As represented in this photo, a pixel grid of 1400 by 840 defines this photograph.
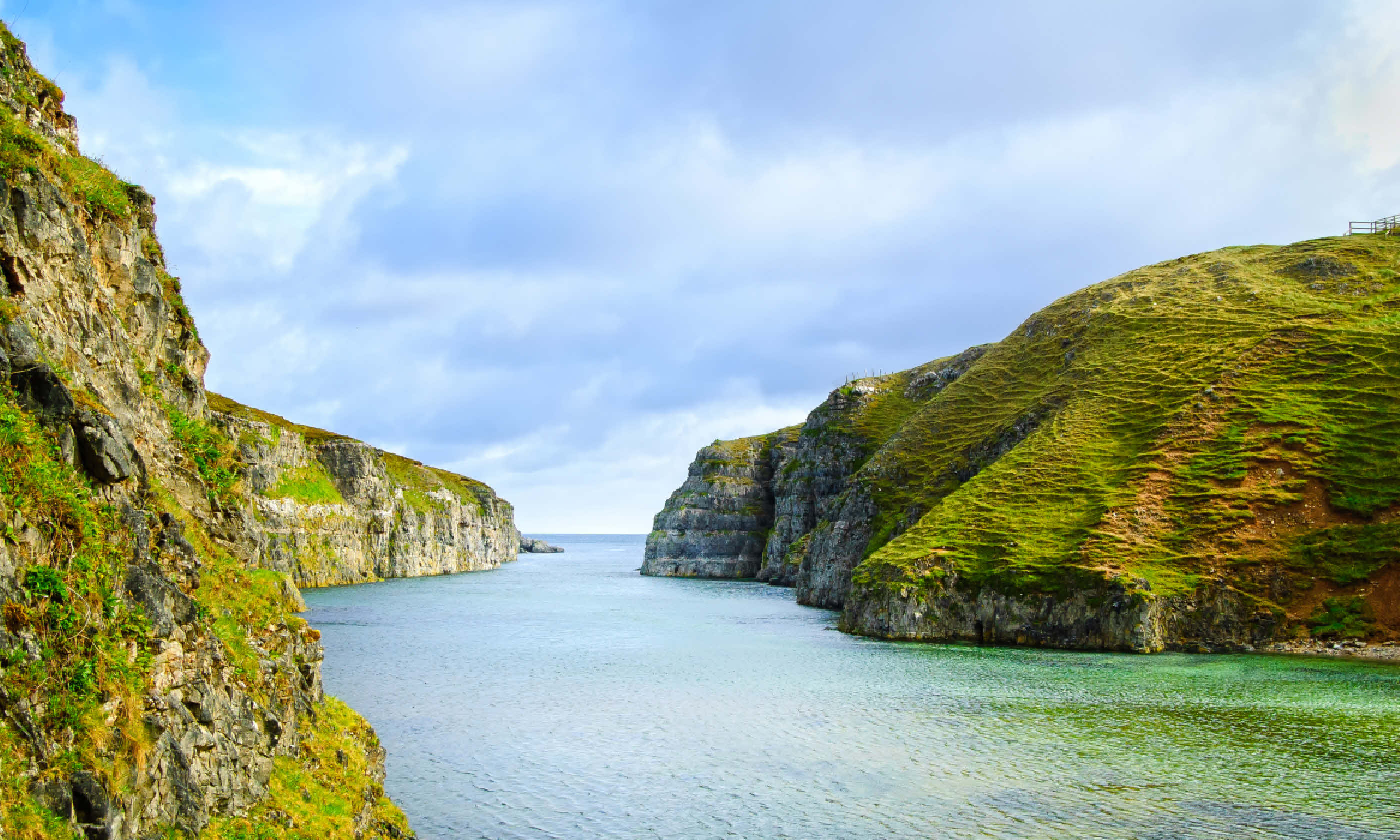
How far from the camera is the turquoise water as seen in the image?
107 feet

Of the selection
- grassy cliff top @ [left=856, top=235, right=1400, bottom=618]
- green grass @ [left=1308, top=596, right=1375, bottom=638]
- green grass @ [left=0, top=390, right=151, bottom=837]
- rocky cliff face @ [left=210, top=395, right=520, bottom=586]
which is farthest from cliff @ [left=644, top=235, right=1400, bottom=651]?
rocky cliff face @ [left=210, top=395, right=520, bottom=586]

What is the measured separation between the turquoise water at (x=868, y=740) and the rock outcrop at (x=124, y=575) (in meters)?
10.7

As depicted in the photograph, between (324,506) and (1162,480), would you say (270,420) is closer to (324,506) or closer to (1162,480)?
(324,506)

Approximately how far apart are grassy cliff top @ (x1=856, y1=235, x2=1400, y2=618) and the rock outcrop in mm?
73085

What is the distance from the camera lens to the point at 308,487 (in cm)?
14700

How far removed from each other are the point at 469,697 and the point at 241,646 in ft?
115

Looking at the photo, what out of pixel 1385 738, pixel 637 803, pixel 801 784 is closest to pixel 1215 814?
pixel 801 784

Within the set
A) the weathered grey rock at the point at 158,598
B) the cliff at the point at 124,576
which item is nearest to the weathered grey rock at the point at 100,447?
the cliff at the point at 124,576

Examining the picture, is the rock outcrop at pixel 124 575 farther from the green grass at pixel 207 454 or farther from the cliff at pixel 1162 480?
the cliff at pixel 1162 480

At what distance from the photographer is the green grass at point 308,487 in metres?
140

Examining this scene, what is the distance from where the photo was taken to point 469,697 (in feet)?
183

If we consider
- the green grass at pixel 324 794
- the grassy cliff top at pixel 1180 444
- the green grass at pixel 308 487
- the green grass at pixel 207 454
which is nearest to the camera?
the green grass at pixel 324 794

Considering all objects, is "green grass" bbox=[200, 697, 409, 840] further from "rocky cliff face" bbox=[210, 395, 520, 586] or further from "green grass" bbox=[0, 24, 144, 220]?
"rocky cliff face" bbox=[210, 395, 520, 586]

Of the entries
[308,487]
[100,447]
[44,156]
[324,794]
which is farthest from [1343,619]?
[308,487]
